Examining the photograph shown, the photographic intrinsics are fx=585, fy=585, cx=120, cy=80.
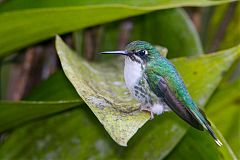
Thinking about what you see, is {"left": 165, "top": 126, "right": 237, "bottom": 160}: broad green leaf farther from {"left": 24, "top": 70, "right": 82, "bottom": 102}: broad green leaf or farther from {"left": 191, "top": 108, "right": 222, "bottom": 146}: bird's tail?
{"left": 24, "top": 70, "right": 82, "bottom": 102}: broad green leaf

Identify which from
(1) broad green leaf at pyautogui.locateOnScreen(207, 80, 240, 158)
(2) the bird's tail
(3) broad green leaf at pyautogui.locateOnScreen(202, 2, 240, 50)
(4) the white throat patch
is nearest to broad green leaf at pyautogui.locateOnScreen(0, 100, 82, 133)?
(4) the white throat patch

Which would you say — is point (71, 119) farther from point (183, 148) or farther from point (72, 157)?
point (183, 148)

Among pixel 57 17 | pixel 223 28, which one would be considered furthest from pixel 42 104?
pixel 223 28

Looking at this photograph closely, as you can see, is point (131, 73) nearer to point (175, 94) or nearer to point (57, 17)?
point (175, 94)

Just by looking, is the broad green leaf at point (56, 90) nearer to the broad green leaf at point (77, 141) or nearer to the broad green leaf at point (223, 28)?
the broad green leaf at point (77, 141)

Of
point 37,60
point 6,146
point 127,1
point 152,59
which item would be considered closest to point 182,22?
point 127,1

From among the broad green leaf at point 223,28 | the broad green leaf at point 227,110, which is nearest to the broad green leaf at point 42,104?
the broad green leaf at point 227,110
